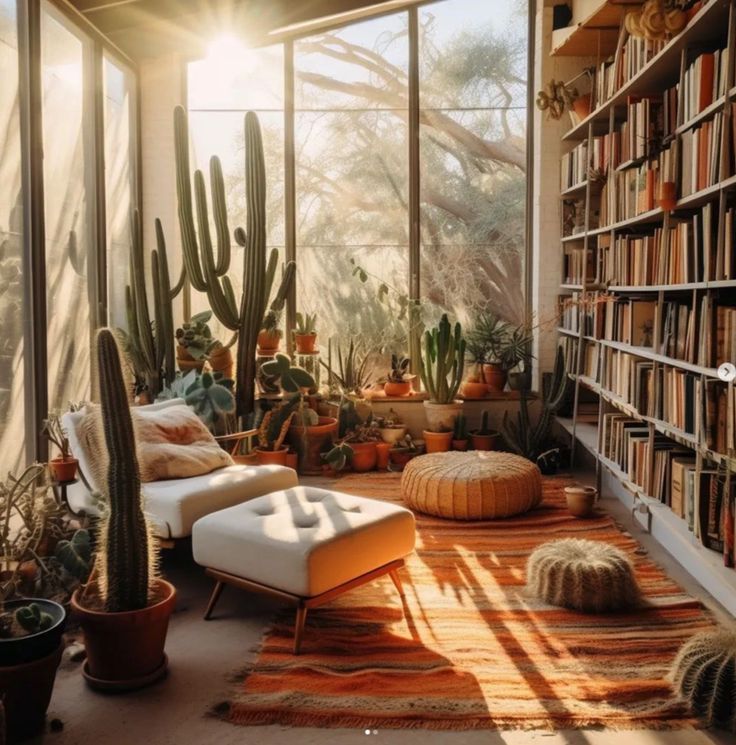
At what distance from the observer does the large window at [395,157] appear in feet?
20.9

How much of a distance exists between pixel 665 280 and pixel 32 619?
313cm

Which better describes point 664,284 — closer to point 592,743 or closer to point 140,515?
point 592,743

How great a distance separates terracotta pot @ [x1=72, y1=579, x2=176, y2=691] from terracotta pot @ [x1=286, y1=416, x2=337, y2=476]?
3120 mm

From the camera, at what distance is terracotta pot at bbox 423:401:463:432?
599 cm

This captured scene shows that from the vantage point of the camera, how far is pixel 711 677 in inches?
94.8

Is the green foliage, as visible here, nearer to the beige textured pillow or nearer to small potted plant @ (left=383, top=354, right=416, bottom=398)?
the beige textured pillow

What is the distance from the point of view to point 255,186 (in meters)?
5.13

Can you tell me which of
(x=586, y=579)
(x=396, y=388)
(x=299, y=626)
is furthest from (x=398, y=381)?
(x=299, y=626)

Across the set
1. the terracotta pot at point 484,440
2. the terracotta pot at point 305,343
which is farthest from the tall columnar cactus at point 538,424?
the terracotta pot at point 305,343

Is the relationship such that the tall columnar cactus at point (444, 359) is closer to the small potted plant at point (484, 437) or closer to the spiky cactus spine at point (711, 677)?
the small potted plant at point (484, 437)

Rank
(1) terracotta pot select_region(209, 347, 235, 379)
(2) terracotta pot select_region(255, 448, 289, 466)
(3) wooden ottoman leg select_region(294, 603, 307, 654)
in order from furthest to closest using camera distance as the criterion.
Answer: (1) terracotta pot select_region(209, 347, 235, 379), (2) terracotta pot select_region(255, 448, 289, 466), (3) wooden ottoman leg select_region(294, 603, 307, 654)

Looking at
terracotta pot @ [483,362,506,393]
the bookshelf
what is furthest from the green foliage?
terracotta pot @ [483,362,506,393]

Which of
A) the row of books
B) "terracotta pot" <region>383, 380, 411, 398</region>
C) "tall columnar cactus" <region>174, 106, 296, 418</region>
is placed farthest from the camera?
"terracotta pot" <region>383, 380, 411, 398</region>

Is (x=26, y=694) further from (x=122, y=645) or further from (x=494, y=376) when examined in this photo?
(x=494, y=376)
